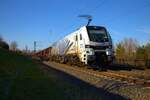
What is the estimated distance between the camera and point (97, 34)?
902 inches

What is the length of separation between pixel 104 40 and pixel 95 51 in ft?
4.38

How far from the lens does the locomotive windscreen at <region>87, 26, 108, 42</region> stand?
22.5 metres

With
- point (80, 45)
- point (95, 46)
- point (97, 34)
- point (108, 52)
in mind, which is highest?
point (97, 34)

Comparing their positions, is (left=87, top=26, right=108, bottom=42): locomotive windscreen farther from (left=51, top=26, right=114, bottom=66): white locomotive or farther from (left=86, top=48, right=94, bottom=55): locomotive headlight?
(left=86, top=48, right=94, bottom=55): locomotive headlight

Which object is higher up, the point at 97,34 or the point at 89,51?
the point at 97,34

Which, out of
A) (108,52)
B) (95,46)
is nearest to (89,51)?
(95,46)

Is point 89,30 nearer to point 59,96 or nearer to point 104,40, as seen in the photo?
point 104,40

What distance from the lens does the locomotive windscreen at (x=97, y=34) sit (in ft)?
73.7

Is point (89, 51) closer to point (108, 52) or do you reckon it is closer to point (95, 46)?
point (95, 46)

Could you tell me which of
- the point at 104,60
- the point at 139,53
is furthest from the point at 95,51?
the point at 139,53

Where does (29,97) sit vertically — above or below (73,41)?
below

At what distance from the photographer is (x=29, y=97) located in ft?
31.8

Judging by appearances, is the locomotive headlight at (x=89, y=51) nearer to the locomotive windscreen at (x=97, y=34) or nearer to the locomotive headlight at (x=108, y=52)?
the locomotive windscreen at (x=97, y=34)

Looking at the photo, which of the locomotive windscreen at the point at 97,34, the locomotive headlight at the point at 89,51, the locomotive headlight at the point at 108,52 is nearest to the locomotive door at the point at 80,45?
the locomotive headlight at the point at 89,51
